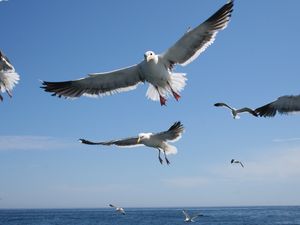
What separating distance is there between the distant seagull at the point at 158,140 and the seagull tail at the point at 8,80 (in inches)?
73.6

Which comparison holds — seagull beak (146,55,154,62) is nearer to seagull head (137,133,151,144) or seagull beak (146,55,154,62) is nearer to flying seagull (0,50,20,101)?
seagull head (137,133,151,144)

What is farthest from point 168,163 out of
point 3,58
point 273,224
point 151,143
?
point 273,224

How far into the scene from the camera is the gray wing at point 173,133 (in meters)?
10.9

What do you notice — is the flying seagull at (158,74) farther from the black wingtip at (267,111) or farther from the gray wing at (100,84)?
the black wingtip at (267,111)

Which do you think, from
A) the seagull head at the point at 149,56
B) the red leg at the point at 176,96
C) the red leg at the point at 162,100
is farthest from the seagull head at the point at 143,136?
the seagull head at the point at 149,56

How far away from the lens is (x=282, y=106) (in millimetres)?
14156

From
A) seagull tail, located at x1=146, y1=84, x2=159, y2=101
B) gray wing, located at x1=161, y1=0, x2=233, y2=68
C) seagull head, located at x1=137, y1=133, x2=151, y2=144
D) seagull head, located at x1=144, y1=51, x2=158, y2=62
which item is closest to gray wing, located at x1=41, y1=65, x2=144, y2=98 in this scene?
seagull tail, located at x1=146, y1=84, x2=159, y2=101

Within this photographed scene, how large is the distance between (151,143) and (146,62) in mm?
1860

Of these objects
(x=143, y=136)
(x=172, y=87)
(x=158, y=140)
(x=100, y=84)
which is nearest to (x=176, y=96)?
(x=172, y=87)

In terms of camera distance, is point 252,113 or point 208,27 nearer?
point 208,27

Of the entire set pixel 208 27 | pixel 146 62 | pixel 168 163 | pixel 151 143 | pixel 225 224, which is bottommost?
pixel 168 163

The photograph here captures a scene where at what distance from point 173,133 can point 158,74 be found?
134 cm

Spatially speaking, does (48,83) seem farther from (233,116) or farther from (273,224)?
(273,224)

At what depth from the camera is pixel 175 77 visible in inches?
435
